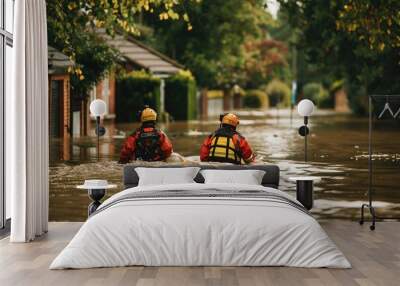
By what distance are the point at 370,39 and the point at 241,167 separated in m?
4.08

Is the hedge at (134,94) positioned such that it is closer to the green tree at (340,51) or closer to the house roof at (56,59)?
the green tree at (340,51)

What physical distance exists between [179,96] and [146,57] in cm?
206

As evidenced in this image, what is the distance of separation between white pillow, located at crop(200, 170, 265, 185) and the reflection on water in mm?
1812

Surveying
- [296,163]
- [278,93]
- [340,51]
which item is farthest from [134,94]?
[278,93]

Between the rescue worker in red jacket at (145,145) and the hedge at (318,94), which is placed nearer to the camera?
the rescue worker in red jacket at (145,145)

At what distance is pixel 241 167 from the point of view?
26.5 feet

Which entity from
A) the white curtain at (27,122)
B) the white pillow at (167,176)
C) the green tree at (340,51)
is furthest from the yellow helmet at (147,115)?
the green tree at (340,51)

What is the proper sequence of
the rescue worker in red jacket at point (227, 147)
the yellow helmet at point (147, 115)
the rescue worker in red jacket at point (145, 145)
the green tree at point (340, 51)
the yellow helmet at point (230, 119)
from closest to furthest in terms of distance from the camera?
the yellow helmet at point (230, 119)
the rescue worker in red jacket at point (227, 147)
the yellow helmet at point (147, 115)
the rescue worker in red jacket at point (145, 145)
the green tree at point (340, 51)

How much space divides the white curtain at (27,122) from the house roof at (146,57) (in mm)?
13606

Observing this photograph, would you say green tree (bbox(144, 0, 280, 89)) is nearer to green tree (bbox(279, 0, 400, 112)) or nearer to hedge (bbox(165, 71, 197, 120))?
hedge (bbox(165, 71, 197, 120))

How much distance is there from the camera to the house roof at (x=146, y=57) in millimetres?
21875

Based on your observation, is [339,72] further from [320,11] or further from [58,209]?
[58,209]

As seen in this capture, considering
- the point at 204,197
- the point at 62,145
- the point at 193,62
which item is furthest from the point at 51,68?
the point at 193,62

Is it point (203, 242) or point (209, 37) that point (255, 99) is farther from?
point (203, 242)
